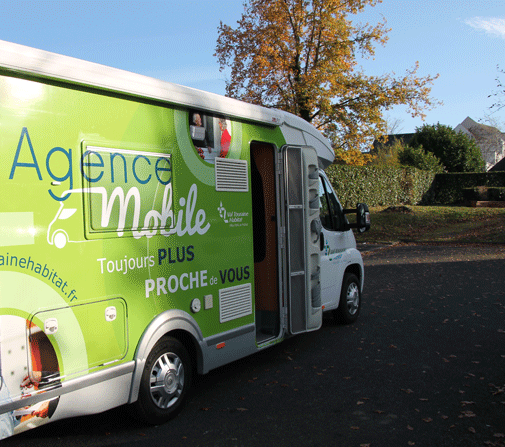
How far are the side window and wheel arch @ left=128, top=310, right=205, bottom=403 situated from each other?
283 centimetres

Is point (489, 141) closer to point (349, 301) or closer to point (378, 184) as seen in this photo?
point (378, 184)

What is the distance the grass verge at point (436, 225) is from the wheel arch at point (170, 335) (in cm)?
1524

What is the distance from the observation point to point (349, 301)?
7.41 meters

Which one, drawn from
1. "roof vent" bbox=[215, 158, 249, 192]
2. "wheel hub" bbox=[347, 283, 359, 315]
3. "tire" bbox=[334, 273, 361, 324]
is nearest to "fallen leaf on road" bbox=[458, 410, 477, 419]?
"roof vent" bbox=[215, 158, 249, 192]

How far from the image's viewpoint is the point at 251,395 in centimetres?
488

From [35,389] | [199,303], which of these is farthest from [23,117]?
[199,303]

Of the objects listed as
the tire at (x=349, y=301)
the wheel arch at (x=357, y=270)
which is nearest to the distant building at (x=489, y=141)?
the wheel arch at (x=357, y=270)

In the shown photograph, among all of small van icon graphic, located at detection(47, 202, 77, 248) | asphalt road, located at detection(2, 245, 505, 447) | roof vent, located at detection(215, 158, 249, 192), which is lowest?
asphalt road, located at detection(2, 245, 505, 447)

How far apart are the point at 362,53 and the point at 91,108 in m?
19.6

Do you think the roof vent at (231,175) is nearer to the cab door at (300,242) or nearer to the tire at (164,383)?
the cab door at (300,242)

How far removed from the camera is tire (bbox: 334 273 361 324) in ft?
23.7

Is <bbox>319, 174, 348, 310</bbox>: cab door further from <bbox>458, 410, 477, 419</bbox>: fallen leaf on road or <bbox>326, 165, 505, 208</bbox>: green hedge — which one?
<bbox>326, 165, 505, 208</bbox>: green hedge

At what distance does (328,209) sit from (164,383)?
11.7ft

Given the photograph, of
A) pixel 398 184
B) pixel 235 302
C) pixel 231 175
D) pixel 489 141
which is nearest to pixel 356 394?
pixel 235 302
